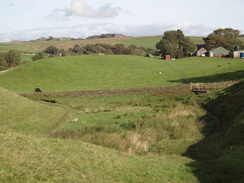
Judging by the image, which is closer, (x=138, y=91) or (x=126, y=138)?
(x=126, y=138)

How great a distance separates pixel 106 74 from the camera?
9112cm

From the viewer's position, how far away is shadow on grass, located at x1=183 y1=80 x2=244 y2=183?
49.3 feet

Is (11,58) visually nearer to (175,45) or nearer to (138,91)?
(175,45)

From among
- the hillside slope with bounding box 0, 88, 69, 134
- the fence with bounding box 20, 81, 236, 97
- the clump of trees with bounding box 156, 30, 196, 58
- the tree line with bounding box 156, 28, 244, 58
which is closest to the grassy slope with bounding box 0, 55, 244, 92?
the fence with bounding box 20, 81, 236, 97

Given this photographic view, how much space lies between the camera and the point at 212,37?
155 metres

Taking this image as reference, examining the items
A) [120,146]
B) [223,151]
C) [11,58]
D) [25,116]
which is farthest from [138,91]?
[11,58]

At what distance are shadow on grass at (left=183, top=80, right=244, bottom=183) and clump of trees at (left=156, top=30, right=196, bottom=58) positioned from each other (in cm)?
10754

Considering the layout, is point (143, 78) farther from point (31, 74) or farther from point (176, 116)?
point (176, 116)

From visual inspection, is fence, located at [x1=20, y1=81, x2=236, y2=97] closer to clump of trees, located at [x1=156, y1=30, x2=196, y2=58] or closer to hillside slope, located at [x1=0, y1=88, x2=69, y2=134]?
hillside slope, located at [x1=0, y1=88, x2=69, y2=134]

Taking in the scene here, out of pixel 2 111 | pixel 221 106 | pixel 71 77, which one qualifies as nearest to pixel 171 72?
pixel 71 77

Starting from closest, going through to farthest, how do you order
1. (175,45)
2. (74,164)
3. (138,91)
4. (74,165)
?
(74,165) → (74,164) → (138,91) → (175,45)

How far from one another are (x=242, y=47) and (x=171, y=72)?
3327 inches

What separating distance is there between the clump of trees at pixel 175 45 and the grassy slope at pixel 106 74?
2969 cm

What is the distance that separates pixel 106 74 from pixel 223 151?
237ft
